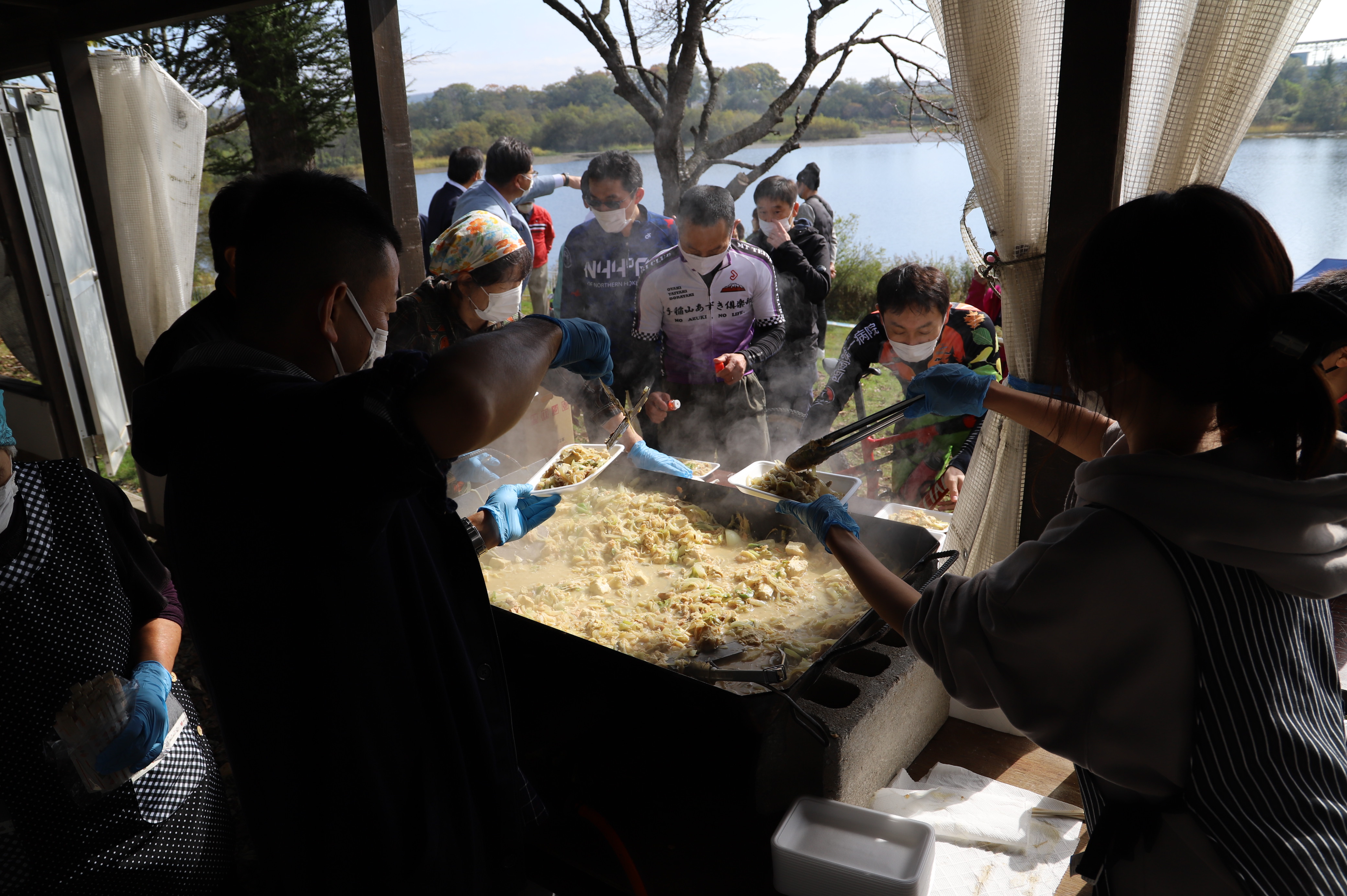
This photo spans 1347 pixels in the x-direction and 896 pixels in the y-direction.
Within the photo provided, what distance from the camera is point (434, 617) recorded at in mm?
1389

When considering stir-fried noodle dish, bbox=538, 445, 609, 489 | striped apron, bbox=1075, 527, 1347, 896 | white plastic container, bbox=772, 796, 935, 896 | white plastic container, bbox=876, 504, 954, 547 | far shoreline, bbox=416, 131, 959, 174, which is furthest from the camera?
far shoreline, bbox=416, 131, 959, 174

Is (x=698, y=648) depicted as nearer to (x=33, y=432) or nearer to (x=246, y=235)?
(x=246, y=235)

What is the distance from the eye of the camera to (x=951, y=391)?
6.47ft

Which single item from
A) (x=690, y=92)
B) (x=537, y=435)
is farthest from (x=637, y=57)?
(x=537, y=435)

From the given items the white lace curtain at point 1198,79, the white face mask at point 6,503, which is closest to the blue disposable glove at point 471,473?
the white face mask at point 6,503

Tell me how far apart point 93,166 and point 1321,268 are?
7.01 m

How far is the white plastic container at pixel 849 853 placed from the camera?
5.13 ft

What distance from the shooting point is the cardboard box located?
418 cm

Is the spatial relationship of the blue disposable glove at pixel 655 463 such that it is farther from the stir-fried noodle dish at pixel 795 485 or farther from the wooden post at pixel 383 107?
the wooden post at pixel 383 107

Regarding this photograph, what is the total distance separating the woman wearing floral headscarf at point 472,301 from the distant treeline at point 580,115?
5.54m

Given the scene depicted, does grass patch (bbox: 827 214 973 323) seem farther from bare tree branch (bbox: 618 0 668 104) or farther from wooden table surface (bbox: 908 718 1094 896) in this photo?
wooden table surface (bbox: 908 718 1094 896)

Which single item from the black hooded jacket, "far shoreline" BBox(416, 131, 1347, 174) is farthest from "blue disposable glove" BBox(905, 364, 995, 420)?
the black hooded jacket

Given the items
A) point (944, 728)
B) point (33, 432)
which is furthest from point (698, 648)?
point (33, 432)

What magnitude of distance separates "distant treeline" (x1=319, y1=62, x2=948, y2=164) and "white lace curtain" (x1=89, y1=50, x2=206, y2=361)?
426cm
